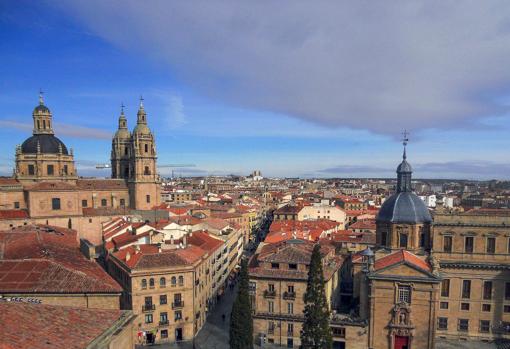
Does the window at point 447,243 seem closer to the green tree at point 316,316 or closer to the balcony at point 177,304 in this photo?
the green tree at point 316,316

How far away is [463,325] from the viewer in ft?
137

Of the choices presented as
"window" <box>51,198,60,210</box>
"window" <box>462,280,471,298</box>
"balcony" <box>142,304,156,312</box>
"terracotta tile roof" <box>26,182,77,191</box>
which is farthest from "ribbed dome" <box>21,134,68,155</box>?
"window" <box>462,280,471,298</box>

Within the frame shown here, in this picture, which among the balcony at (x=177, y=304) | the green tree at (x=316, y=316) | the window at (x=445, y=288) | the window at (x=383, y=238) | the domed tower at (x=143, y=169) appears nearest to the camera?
the green tree at (x=316, y=316)

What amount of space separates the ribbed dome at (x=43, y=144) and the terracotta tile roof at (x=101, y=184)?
7.92 meters

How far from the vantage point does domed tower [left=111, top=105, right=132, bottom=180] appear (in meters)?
89.0

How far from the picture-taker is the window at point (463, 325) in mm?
41781

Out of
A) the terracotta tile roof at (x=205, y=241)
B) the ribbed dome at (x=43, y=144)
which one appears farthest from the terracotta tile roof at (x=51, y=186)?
the terracotta tile roof at (x=205, y=241)

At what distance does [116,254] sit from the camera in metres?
46.9

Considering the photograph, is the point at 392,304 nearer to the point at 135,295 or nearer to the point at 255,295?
the point at 255,295

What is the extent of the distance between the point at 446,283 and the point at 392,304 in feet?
28.6

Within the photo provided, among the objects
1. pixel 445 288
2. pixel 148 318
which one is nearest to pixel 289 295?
pixel 148 318

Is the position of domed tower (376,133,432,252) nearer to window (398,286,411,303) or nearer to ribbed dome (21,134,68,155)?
window (398,286,411,303)

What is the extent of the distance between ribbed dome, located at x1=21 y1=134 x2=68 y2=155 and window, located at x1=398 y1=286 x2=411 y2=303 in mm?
68022

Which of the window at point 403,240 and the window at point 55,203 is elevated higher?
the window at point 55,203
